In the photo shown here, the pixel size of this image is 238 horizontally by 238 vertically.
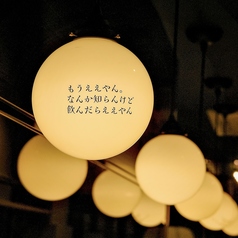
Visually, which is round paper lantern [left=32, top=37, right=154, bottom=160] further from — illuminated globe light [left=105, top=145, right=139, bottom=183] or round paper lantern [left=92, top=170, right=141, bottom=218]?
illuminated globe light [left=105, top=145, right=139, bottom=183]

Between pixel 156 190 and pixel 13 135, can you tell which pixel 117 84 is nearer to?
pixel 156 190

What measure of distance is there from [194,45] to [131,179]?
2.59ft

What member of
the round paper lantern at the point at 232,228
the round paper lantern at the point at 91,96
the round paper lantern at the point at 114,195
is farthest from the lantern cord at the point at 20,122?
the round paper lantern at the point at 232,228

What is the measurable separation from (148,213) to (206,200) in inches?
22.2

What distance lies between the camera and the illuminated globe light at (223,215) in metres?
2.54

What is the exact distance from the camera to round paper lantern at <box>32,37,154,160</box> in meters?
1.04

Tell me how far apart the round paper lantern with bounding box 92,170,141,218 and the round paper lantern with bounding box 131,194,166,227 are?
0.12m

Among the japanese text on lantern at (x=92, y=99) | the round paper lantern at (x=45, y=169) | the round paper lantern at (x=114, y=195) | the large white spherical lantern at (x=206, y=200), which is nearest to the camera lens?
the japanese text on lantern at (x=92, y=99)

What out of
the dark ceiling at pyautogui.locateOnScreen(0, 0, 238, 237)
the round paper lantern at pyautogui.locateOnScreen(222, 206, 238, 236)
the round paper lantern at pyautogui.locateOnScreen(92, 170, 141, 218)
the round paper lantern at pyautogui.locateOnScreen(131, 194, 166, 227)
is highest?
the dark ceiling at pyautogui.locateOnScreen(0, 0, 238, 237)

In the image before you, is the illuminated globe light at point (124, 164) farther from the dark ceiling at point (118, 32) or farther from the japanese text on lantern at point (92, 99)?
the japanese text on lantern at point (92, 99)

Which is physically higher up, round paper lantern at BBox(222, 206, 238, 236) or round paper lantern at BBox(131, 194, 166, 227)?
round paper lantern at BBox(131, 194, 166, 227)

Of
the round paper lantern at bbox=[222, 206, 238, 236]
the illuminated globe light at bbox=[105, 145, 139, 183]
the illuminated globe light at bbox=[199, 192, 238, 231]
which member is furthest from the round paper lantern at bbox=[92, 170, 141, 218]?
the round paper lantern at bbox=[222, 206, 238, 236]

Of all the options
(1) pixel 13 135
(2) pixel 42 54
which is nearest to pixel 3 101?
(1) pixel 13 135

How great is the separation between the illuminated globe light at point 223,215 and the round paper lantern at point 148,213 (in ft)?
0.85
